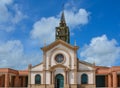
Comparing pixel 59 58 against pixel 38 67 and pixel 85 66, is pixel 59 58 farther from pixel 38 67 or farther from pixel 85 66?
pixel 85 66

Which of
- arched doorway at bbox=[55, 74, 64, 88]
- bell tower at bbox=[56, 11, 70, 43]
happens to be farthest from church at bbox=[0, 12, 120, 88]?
bell tower at bbox=[56, 11, 70, 43]

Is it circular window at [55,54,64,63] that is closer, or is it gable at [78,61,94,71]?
gable at [78,61,94,71]

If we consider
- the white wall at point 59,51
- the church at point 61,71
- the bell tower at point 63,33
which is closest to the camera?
the church at point 61,71

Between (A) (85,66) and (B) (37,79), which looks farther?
(B) (37,79)

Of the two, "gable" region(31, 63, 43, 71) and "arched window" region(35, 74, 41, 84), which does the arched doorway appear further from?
"gable" region(31, 63, 43, 71)

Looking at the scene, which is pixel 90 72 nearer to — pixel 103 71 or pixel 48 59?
pixel 103 71

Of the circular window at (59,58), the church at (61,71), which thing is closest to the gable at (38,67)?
the church at (61,71)

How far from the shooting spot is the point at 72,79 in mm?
45875

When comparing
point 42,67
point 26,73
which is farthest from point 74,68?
point 26,73

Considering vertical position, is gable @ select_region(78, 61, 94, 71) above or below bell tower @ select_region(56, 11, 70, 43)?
below

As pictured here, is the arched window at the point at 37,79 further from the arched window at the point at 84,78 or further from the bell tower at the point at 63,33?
the bell tower at the point at 63,33

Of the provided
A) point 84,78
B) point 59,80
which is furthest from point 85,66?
point 59,80

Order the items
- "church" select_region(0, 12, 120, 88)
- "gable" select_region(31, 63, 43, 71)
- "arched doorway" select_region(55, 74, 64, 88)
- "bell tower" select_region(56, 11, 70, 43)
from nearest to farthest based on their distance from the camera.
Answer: "church" select_region(0, 12, 120, 88)
"arched doorway" select_region(55, 74, 64, 88)
"gable" select_region(31, 63, 43, 71)
"bell tower" select_region(56, 11, 70, 43)

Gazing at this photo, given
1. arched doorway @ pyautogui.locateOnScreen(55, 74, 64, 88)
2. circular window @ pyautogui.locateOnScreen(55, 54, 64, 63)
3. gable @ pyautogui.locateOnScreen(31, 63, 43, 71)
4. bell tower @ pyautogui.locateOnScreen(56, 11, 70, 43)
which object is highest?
bell tower @ pyautogui.locateOnScreen(56, 11, 70, 43)
